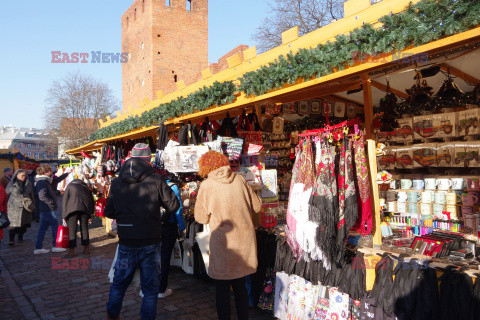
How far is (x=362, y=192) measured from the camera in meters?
3.15

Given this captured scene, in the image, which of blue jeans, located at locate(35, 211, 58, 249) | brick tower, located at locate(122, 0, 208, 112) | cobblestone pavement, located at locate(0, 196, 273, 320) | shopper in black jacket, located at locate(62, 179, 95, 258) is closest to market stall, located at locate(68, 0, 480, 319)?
cobblestone pavement, located at locate(0, 196, 273, 320)

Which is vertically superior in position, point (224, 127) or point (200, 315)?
point (224, 127)

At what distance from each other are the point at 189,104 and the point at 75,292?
3320mm

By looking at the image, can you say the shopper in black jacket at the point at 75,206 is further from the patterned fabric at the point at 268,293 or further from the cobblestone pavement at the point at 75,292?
the patterned fabric at the point at 268,293

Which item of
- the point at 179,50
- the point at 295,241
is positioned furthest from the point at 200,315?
the point at 179,50

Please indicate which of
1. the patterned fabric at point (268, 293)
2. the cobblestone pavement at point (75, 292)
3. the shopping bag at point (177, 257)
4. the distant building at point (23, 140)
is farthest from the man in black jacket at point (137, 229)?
the distant building at point (23, 140)

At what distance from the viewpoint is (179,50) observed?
957 inches

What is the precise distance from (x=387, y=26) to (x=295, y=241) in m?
2.09

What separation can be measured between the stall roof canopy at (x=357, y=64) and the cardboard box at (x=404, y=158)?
107 cm

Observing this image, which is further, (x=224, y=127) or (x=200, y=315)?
(x=224, y=127)

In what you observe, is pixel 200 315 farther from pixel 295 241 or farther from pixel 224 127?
pixel 224 127

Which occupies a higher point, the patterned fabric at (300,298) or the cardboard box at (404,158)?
the cardboard box at (404,158)

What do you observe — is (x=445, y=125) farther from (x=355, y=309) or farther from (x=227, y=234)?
(x=227, y=234)

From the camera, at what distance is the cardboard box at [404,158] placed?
6.05 metres
